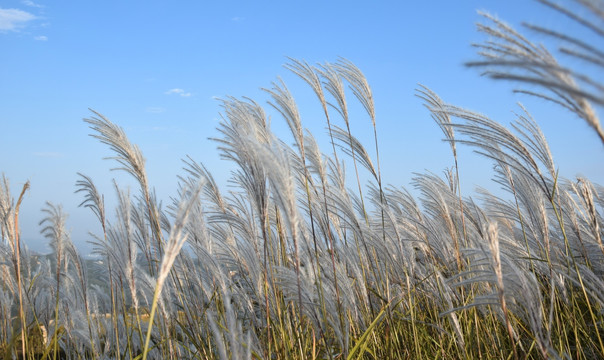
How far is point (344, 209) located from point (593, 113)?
1.80m

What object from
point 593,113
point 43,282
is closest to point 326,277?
point 593,113

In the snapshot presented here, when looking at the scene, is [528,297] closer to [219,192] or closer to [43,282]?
[219,192]

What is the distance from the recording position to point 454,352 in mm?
2984

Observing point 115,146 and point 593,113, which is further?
point 115,146

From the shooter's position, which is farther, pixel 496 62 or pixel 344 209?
pixel 344 209

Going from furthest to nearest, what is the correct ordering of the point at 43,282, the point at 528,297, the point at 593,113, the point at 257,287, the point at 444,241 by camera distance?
the point at 43,282, the point at 444,241, the point at 257,287, the point at 528,297, the point at 593,113

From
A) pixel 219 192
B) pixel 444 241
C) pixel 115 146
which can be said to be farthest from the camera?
pixel 219 192

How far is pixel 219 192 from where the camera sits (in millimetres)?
3572

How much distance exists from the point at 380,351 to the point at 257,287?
0.85 metres

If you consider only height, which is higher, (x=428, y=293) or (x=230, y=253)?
(x=230, y=253)

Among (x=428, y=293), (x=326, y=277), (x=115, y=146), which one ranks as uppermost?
(x=115, y=146)

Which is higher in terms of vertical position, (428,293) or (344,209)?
(344,209)

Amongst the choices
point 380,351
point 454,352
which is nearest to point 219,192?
point 380,351

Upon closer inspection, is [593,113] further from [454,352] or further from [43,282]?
[43,282]
